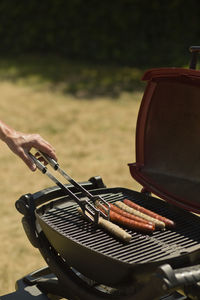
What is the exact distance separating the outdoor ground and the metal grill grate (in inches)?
41.4

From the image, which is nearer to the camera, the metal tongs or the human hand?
the metal tongs

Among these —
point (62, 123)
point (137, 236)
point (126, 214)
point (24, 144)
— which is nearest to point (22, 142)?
point (24, 144)

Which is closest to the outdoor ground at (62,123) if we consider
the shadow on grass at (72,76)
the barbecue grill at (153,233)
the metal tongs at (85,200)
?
the shadow on grass at (72,76)

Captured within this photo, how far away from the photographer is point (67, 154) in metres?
5.82

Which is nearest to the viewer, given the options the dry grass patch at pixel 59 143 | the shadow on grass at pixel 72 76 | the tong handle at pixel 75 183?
the tong handle at pixel 75 183

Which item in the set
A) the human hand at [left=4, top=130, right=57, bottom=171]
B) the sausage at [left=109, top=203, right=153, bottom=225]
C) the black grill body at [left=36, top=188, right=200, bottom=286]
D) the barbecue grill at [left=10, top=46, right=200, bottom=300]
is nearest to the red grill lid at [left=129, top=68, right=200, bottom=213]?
the barbecue grill at [left=10, top=46, right=200, bottom=300]

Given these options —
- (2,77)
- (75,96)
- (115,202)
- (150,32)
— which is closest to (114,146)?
(75,96)

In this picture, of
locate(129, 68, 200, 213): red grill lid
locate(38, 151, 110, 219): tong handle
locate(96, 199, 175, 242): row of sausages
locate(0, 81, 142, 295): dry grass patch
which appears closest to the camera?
locate(96, 199, 175, 242): row of sausages

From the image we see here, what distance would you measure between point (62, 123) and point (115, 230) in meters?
4.89

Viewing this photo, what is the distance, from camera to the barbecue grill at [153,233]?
1944 mm

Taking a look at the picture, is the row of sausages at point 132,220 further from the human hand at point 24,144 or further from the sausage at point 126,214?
the human hand at point 24,144

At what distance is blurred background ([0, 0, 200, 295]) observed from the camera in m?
5.20

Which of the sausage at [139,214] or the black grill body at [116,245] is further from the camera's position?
the sausage at [139,214]

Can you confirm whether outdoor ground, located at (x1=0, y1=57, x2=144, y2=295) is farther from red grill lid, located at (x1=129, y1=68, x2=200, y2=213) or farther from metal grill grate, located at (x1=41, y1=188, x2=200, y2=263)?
red grill lid, located at (x1=129, y1=68, x2=200, y2=213)
